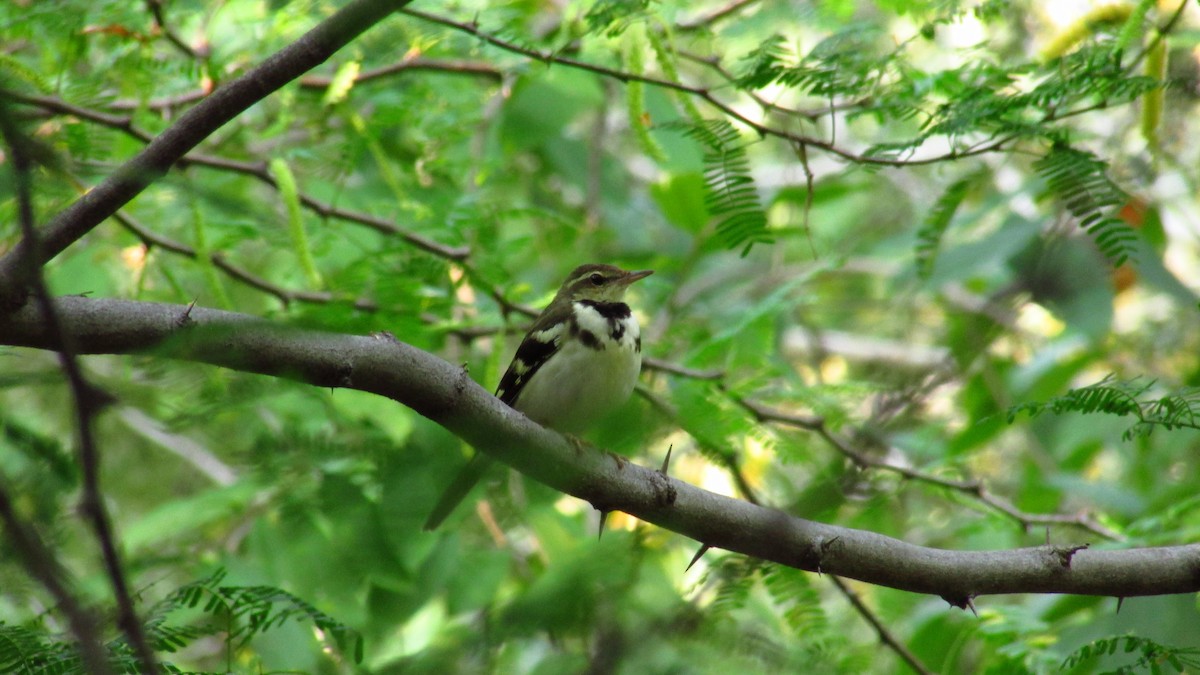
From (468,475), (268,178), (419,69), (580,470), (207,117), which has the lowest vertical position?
(468,475)

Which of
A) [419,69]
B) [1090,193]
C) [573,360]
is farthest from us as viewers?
[419,69]

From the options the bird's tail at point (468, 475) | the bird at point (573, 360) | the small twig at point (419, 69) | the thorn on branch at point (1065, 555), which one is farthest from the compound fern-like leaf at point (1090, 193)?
the small twig at point (419, 69)

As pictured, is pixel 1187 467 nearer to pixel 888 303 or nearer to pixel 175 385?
pixel 888 303

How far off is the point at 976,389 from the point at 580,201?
4.24 metres

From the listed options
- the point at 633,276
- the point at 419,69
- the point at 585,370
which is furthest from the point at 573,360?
the point at 419,69

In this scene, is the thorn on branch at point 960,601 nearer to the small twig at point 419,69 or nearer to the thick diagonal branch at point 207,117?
the thick diagonal branch at point 207,117

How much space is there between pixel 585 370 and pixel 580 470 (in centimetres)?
230

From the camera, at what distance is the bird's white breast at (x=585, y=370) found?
527cm

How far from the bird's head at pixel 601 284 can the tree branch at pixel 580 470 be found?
305 centimetres

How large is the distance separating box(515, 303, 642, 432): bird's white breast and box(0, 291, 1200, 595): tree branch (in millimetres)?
1649

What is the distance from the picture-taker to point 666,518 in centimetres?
345

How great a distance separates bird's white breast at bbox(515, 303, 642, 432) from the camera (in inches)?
207

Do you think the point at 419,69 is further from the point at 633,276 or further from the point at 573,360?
the point at 573,360

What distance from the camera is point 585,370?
5402 mm
